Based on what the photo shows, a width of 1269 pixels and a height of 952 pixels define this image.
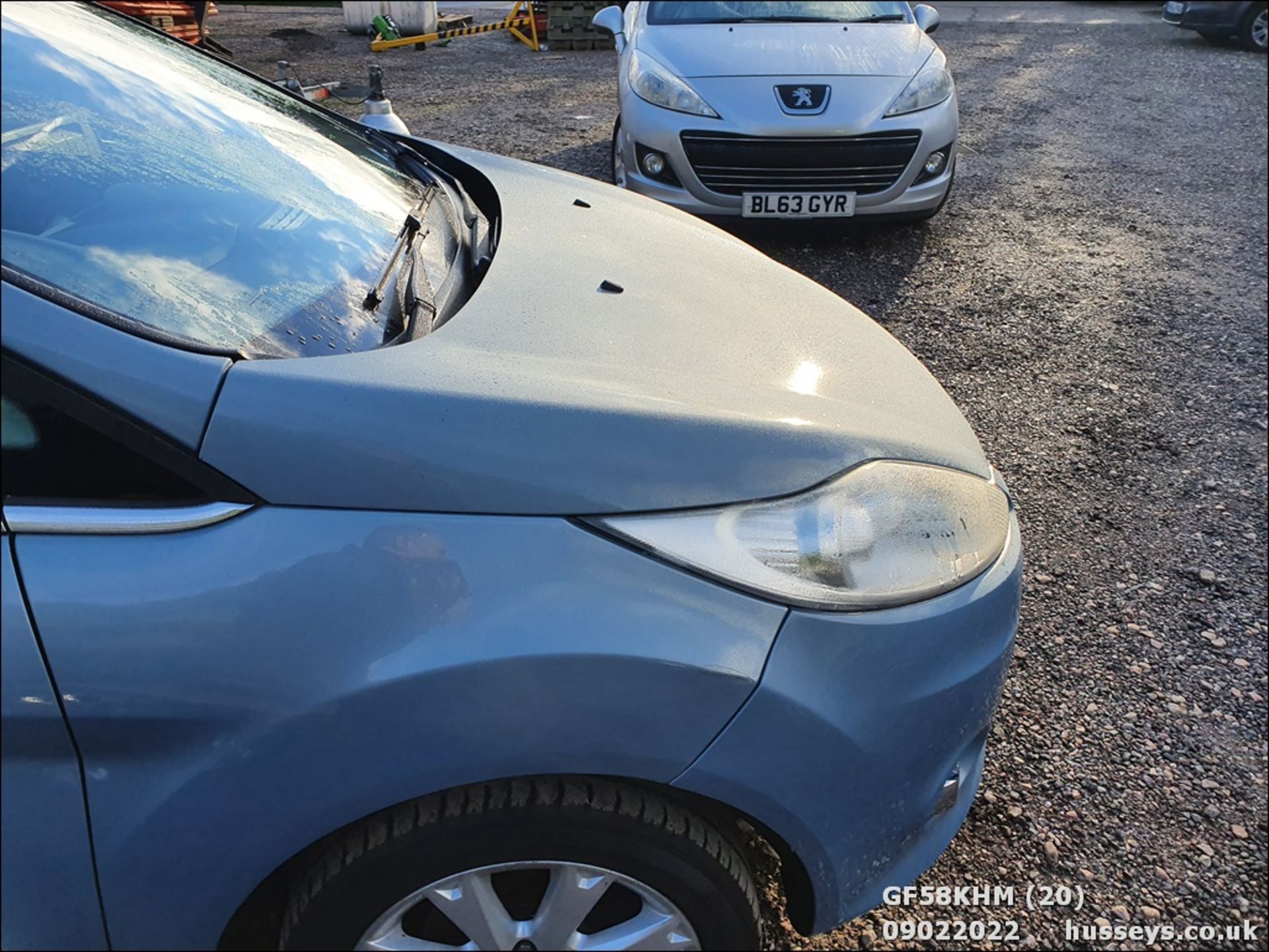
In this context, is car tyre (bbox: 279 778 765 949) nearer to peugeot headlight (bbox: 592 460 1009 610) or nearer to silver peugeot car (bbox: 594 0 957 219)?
peugeot headlight (bbox: 592 460 1009 610)

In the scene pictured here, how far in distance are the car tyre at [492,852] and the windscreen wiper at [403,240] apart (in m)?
0.83

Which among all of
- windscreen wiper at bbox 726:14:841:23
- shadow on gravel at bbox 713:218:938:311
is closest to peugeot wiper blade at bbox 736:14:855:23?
windscreen wiper at bbox 726:14:841:23

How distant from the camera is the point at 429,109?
845 centimetres

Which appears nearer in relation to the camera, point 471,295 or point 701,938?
point 701,938

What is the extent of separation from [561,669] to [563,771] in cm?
16

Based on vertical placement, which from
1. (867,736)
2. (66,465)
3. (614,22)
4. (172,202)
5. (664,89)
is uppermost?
(172,202)

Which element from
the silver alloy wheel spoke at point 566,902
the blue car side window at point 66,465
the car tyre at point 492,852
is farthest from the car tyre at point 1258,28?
the blue car side window at point 66,465

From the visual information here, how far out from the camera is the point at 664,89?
202 inches

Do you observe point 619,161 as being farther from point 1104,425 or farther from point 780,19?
point 1104,425

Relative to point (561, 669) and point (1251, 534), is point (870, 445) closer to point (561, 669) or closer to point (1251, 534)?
point (561, 669)

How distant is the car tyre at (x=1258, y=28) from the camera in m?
11.3

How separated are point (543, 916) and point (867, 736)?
21.1 inches

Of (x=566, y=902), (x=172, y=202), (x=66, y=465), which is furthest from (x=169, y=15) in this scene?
(x=566, y=902)

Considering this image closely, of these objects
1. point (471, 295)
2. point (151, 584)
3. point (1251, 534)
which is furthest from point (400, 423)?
point (1251, 534)
